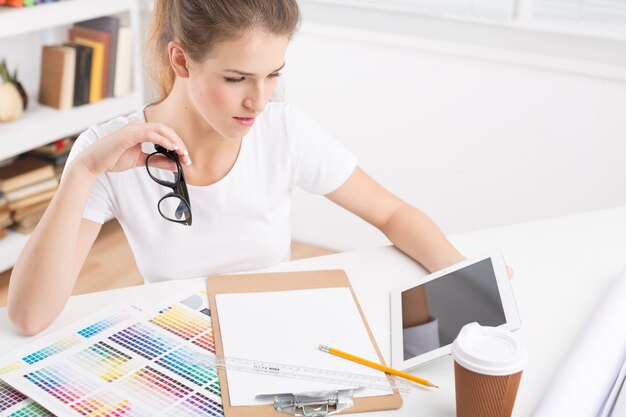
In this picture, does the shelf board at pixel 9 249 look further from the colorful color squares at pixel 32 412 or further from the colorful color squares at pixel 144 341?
the colorful color squares at pixel 32 412

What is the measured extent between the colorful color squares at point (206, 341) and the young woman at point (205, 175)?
0.23 m

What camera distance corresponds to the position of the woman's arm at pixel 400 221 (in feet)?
4.45

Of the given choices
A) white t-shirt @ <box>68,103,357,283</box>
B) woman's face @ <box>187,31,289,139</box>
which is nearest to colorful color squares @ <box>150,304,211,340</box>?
white t-shirt @ <box>68,103,357,283</box>

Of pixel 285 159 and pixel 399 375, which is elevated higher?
pixel 285 159

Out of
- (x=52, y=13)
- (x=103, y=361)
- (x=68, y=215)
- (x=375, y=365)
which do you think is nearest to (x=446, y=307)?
(x=375, y=365)

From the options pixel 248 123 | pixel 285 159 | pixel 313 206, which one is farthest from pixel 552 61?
pixel 248 123

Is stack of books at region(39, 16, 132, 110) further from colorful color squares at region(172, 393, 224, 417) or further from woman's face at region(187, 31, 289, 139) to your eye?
colorful color squares at region(172, 393, 224, 417)

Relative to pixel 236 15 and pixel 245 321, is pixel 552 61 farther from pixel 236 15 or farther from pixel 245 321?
pixel 245 321

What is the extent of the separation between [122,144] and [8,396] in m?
0.43

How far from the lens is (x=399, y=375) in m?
1.06

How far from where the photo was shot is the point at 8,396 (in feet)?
3.31

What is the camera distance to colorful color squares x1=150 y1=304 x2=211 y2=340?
1154 millimetres

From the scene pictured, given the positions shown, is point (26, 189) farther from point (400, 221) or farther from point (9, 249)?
point (400, 221)

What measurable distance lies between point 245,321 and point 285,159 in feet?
1.46
